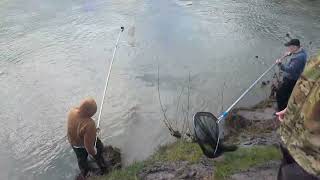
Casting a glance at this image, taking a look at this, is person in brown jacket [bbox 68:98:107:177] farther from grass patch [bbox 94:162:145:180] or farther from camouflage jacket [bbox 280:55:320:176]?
camouflage jacket [bbox 280:55:320:176]

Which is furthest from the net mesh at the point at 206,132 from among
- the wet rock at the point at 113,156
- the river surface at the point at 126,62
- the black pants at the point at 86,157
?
the river surface at the point at 126,62

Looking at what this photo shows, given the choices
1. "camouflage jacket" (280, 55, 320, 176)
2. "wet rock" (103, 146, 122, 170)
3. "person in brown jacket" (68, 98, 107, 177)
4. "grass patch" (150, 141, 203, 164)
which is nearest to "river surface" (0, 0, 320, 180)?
"wet rock" (103, 146, 122, 170)

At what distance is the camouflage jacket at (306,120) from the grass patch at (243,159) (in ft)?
10.6

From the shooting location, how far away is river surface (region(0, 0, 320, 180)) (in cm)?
940

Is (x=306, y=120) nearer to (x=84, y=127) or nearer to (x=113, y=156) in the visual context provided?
(x=84, y=127)

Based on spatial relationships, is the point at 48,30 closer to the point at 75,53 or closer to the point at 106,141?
the point at 75,53

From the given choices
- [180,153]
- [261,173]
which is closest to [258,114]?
[180,153]

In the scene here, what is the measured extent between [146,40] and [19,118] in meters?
6.15

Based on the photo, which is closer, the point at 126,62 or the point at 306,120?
the point at 306,120

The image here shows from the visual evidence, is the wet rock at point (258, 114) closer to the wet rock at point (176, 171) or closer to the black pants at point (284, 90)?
the black pants at point (284, 90)

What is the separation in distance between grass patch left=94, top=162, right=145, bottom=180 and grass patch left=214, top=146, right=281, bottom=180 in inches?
52.0

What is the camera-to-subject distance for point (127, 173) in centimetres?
698

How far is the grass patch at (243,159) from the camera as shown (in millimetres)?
6470

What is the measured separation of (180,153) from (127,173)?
114 cm
